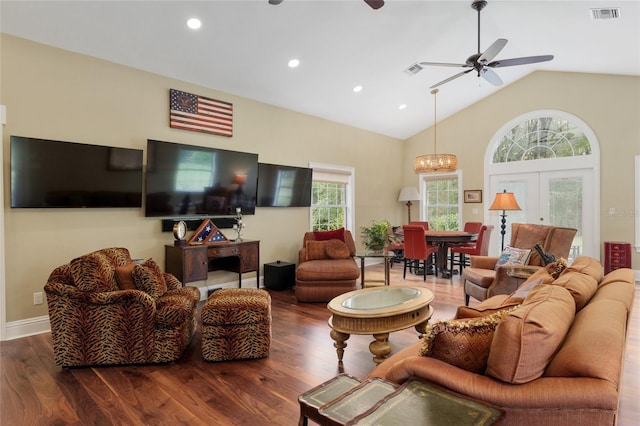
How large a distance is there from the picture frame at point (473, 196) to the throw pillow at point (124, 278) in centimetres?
677

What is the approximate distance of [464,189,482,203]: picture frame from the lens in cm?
752

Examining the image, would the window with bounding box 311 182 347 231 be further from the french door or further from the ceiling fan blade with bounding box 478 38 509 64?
the ceiling fan blade with bounding box 478 38 509 64

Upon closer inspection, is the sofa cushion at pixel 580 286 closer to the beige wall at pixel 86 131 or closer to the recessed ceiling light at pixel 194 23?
the recessed ceiling light at pixel 194 23

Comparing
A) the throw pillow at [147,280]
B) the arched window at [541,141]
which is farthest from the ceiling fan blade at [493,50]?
the throw pillow at [147,280]

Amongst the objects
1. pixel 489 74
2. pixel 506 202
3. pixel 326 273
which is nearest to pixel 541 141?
pixel 506 202

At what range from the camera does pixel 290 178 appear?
19.8 feet

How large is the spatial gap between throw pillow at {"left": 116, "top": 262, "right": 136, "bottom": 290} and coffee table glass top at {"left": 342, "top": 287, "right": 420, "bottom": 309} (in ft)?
6.18

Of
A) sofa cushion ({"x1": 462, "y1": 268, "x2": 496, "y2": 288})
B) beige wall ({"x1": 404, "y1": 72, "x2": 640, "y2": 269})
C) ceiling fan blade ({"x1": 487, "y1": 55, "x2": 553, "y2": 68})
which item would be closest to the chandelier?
beige wall ({"x1": 404, "y1": 72, "x2": 640, "y2": 269})

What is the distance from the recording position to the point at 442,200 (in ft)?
27.1

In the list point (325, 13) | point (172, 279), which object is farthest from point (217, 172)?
point (325, 13)

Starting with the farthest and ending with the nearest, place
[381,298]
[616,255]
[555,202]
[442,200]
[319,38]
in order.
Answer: [442,200]
[555,202]
[616,255]
[319,38]
[381,298]

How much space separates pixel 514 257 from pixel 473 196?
12.4ft

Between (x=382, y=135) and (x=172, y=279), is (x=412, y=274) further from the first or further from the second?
(x=172, y=279)

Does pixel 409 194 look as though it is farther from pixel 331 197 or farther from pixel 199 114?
pixel 199 114
